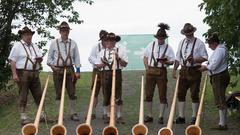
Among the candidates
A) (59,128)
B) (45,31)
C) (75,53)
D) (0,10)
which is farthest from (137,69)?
(59,128)

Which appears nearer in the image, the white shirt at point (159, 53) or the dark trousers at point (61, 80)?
the white shirt at point (159, 53)

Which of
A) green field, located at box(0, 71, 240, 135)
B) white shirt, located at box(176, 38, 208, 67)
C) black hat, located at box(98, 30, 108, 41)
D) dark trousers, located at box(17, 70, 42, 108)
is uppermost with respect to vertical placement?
black hat, located at box(98, 30, 108, 41)

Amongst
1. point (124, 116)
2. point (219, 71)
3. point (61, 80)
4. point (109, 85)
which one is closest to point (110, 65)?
point (109, 85)

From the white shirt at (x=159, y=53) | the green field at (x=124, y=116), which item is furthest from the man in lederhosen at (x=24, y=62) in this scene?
the white shirt at (x=159, y=53)

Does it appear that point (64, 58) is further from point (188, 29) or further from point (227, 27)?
point (227, 27)

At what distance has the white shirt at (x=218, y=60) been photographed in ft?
33.3

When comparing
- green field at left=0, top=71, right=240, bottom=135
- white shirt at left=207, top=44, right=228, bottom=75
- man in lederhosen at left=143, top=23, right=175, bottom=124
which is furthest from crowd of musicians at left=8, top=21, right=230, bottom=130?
green field at left=0, top=71, right=240, bottom=135

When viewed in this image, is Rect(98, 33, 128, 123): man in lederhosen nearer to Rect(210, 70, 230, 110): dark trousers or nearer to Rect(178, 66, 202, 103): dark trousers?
Rect(178, 66, 202, 103): dark trousers

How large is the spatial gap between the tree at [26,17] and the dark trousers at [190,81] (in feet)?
19.7

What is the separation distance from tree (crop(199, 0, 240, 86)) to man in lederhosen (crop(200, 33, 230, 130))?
0.32 meters

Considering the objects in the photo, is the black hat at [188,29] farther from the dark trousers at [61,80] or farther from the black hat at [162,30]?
the dark trousers at [61,80]

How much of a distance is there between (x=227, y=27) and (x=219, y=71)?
3.21 ft

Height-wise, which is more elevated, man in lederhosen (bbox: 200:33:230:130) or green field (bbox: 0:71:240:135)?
man in lederhosen (bbox: 200:33:230:130)

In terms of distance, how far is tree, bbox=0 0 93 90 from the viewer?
1566cm
